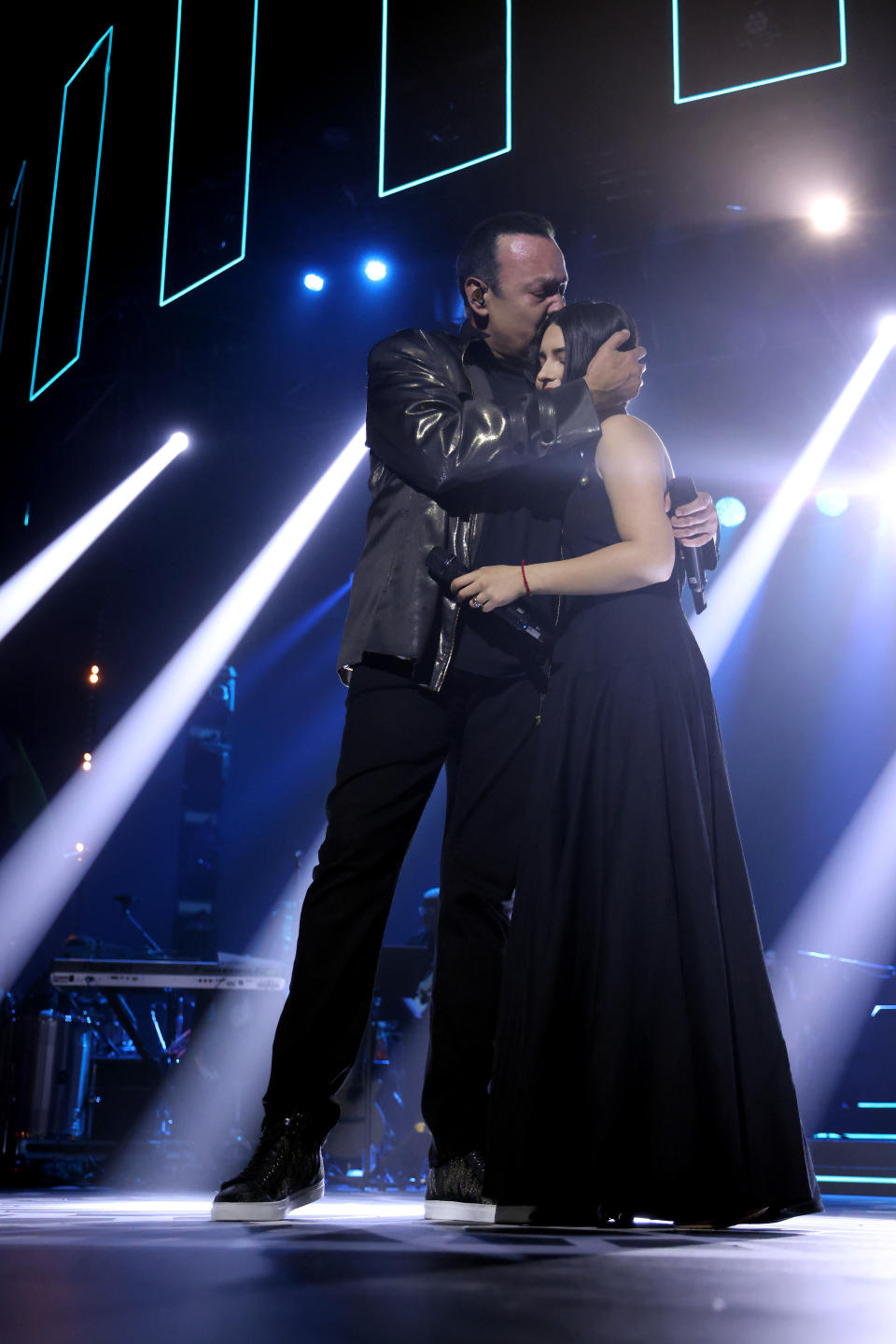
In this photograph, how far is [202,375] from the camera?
671 centimetres

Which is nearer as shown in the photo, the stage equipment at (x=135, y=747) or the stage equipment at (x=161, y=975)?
the stage equipment at (x=161, y=975)

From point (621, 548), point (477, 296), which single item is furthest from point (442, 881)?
point (477, 296)

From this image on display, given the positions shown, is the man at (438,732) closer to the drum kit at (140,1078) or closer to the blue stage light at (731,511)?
the drum kit at (140,1078)

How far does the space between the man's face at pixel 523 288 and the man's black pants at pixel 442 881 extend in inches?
25.5

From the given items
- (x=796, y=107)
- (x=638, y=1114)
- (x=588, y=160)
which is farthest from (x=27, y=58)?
(x=638, y=1114)

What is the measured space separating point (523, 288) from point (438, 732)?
809 millimetres

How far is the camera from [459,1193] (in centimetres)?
155

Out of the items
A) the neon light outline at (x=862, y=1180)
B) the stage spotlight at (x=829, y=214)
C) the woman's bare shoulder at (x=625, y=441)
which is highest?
the stage spotlight at (x=829, y=214)

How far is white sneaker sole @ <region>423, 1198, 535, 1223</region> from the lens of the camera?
1.41 meters

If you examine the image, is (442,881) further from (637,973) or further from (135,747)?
(135,747)

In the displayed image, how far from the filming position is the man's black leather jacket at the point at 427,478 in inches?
65.9

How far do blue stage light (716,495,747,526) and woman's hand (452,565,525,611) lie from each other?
242 inches

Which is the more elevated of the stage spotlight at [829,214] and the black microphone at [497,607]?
the stage spotlight at [829,214]

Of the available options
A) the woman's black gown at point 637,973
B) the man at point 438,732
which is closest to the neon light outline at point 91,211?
the man at point 438,732
